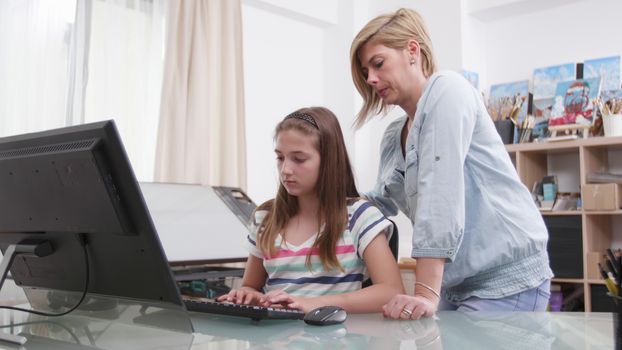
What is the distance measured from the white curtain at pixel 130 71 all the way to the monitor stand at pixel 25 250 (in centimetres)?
201

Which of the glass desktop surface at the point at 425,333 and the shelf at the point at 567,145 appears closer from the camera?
the glass desktop surface at the point at 425,333

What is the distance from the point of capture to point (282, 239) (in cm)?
133

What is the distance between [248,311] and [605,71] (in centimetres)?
285

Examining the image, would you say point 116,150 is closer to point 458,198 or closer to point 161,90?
point 458,198

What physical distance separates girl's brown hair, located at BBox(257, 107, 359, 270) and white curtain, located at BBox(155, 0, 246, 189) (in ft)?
5.80

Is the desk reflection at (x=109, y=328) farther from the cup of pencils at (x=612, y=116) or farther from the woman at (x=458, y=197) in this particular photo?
the cup of pencils at (x=612, y=116)

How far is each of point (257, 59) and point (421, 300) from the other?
2977mm

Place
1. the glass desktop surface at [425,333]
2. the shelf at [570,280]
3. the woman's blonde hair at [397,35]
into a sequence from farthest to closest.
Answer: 1. the shelf at [570,280]
2. the woman's blonde hair at [397,35]
3. the glass desktop surface at [425,333]

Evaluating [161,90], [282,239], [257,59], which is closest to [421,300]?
[282,239]

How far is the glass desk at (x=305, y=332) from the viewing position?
750mm

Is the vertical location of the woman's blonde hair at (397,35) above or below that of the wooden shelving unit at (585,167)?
above

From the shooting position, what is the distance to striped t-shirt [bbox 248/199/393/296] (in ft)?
4.11

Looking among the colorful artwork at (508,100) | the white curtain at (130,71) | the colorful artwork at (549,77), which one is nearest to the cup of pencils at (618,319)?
the white curtain at (130,71)

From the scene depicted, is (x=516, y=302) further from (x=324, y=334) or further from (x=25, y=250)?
(x=25, y=250)
